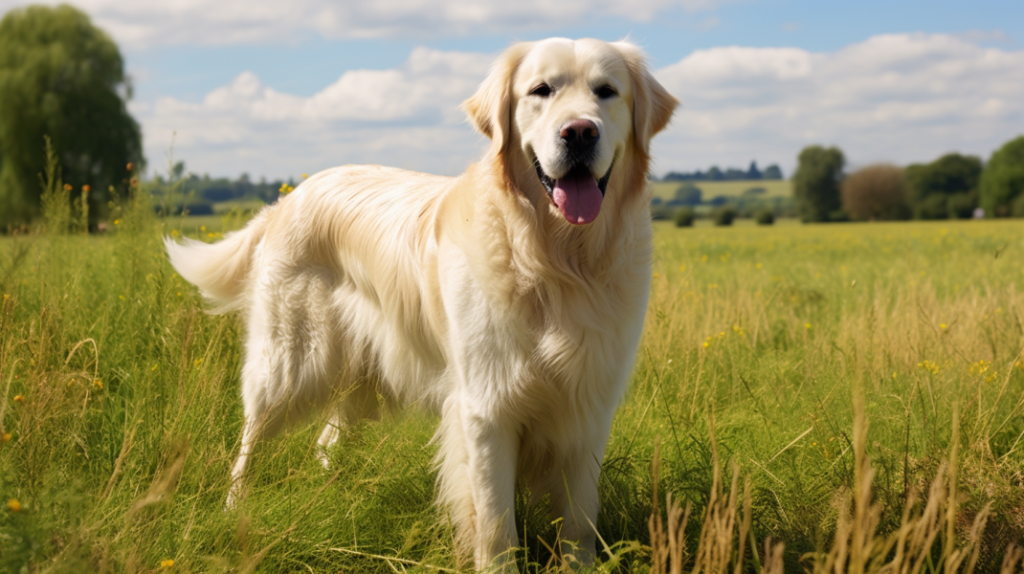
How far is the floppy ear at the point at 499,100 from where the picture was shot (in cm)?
258

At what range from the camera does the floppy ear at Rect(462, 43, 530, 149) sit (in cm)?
258

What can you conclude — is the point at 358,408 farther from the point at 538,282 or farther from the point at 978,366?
the point at 978,366

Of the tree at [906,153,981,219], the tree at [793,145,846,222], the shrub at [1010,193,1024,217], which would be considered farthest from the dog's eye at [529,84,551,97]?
the tree at [793,145,846,222]

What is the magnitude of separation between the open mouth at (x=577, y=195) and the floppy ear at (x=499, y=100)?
0.28 m

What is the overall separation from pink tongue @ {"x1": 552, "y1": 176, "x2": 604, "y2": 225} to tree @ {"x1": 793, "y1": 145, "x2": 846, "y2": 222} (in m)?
81.4

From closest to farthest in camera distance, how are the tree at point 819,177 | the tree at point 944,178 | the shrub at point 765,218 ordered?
the shrub at point 765,218, the tree at point 944,178, the tree at point 819,177

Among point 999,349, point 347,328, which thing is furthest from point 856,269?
point 347,328

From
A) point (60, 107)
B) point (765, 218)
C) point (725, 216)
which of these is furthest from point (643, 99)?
point (765, 218)

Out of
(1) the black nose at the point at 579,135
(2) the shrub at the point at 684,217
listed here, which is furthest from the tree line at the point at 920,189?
(1) the black nose at the point at 579,135

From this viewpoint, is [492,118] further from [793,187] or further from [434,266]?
[793,187]

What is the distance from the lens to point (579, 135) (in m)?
2.32

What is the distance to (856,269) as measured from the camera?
10.6 metres

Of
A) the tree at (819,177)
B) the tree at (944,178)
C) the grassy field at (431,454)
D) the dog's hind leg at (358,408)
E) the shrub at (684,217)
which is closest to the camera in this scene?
the grassy field at (431,454)

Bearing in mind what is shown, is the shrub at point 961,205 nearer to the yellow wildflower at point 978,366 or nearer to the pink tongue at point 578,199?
the yellow wildflower at point 978,366
